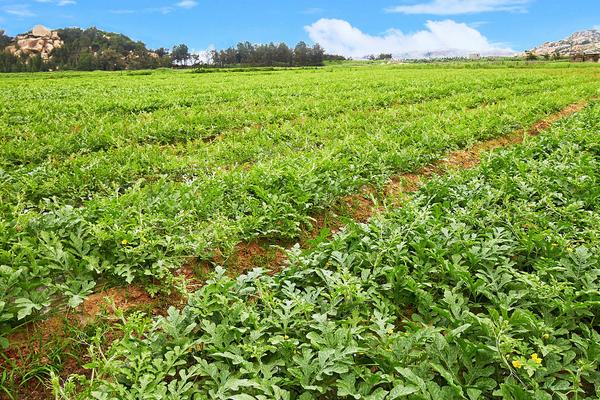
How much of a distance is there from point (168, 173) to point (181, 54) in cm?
16537

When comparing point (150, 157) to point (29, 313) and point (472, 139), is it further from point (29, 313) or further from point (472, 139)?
point (472, 139)

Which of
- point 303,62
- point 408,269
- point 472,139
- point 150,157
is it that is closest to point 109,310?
point 408,269

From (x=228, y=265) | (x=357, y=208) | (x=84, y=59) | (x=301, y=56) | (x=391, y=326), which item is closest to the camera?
(x=391, y=326)

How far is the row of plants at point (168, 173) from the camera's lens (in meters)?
4.02

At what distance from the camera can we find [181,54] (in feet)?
517

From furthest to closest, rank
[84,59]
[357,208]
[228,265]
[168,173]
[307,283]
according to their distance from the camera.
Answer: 1. [84,59]
2. [168,173]
3. [357,208]
4. [228,265]
5. [307,283]

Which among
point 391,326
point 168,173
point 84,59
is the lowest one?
point 391,326

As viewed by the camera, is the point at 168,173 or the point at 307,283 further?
the point at 168,173

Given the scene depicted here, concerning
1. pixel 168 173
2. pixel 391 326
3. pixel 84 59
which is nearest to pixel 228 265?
pixel 391 326

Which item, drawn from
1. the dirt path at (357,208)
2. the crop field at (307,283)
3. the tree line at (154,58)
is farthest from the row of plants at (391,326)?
the tree line at (154,58)

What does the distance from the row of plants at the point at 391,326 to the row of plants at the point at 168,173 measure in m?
0.89

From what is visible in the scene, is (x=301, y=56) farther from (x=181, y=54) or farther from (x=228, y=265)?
(x=228, y=265)

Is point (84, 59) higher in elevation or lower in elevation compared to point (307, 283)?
higher

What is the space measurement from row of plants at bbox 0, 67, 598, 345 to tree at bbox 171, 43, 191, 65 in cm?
14669
